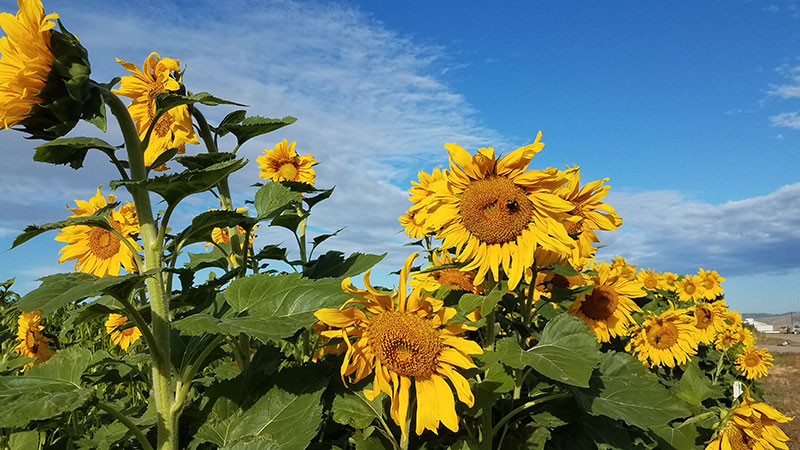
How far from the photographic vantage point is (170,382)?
1.86 meters

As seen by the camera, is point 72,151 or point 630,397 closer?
point 72,151

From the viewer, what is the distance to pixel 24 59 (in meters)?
1.65

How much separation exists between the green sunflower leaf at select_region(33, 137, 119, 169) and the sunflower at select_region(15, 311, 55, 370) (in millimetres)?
2575

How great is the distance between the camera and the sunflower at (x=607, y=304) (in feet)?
11.1

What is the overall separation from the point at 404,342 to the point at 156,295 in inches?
30.7

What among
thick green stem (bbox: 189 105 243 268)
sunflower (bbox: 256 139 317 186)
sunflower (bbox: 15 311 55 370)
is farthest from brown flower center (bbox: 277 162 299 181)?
thick green stem (bbox: 189 105 243 268)

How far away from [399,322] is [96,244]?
2.06m

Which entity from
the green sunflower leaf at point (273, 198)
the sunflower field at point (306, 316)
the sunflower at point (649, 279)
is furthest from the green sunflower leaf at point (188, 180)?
the sunflower at point (649, 279)

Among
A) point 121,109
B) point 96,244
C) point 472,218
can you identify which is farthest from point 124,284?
point 96,244

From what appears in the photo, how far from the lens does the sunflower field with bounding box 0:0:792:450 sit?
166 cm

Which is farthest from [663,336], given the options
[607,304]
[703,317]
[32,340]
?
[32,340]

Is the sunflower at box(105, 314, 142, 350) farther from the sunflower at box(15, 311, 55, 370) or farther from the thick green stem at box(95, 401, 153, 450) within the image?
the thick green stem at box(95, 401, 153, 450)

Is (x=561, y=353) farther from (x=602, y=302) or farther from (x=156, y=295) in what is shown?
(x=602, y=302)

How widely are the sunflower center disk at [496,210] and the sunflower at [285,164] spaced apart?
8.96ft
